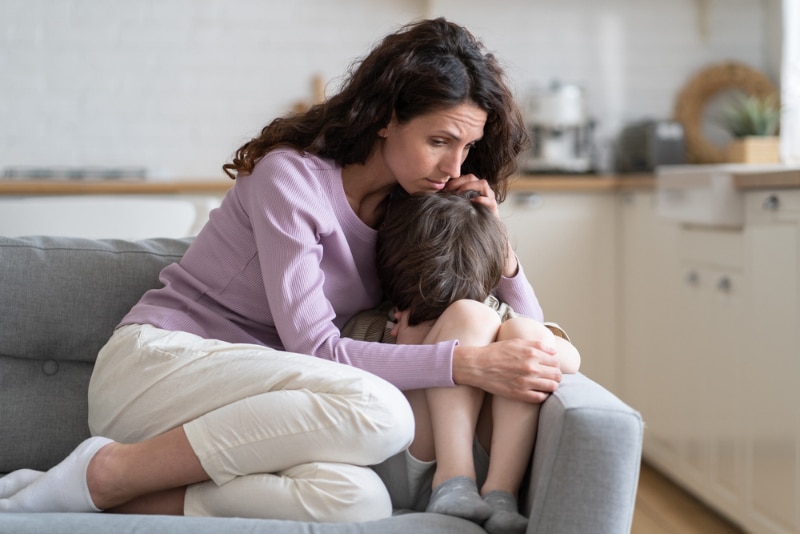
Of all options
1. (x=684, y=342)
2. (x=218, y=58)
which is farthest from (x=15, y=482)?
(x=218, y=58)

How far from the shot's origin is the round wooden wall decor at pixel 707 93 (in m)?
4.17

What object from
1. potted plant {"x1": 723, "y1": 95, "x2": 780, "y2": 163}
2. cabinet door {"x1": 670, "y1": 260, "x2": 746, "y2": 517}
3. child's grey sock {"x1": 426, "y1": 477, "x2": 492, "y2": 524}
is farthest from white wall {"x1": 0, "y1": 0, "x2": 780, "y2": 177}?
child's grey sock {"x1": 426, "y1": 477, "x2": 492, "y2": 524}

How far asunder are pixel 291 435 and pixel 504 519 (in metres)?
0.34

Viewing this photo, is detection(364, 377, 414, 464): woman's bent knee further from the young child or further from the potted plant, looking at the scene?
the potted plant

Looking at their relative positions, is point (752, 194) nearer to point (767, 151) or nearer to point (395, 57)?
point (767, 151)

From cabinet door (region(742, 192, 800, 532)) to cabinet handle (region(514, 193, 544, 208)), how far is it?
127 cm

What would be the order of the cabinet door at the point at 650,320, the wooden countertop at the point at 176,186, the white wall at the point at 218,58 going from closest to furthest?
the cabinet door at the point at 650,320 → the wooden countertop at the point at 176,186 → the white wall at the point at 218,58

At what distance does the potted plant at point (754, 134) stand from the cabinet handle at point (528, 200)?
76 cm

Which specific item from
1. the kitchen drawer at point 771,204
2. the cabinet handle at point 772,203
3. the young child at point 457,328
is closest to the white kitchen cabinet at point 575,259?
the kitchen drawer at point 771,204

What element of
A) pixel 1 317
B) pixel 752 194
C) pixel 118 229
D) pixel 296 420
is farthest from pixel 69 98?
pixel 296 420

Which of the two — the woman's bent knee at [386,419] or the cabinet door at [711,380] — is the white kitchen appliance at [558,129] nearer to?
the cabinet door at [711,380]

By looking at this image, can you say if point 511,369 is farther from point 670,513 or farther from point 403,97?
point 670,513

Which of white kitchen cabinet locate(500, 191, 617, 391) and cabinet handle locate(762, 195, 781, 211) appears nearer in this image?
cabinet handle locate(762, 195, 781, 211)

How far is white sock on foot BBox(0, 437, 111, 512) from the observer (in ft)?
4.79
